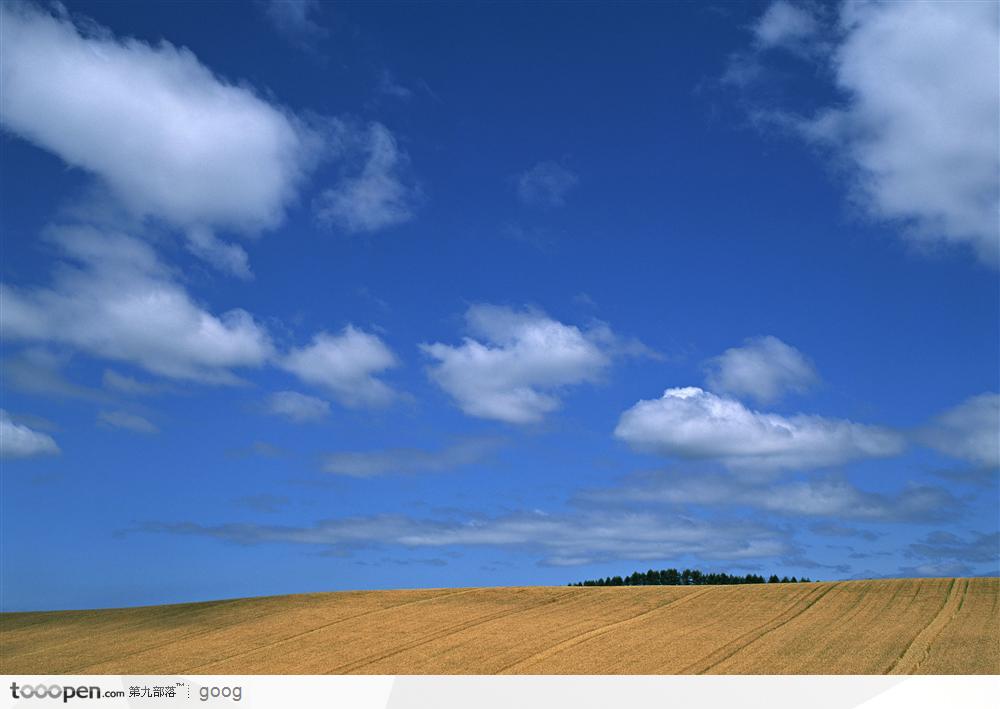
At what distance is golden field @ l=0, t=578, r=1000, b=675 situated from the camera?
33188mm

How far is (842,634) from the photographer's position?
3703 cm

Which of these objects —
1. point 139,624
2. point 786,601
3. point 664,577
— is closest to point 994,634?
point 786,601
